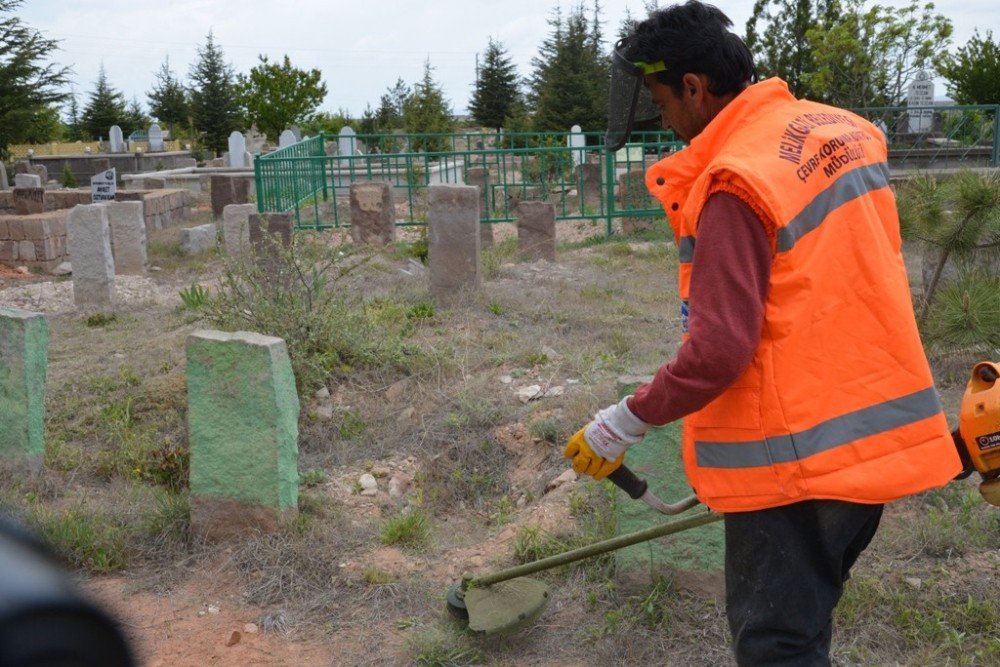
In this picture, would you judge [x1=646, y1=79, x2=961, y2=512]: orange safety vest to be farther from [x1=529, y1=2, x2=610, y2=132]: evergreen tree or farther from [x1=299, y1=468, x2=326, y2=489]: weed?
[x1=529, y1=2, x2=610, y2=132]: evergreen tree

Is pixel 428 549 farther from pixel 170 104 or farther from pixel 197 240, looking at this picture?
pixel 170 104

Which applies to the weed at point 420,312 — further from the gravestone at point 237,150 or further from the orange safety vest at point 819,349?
the gravestone at point 237,150

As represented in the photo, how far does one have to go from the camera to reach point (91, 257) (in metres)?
9.66

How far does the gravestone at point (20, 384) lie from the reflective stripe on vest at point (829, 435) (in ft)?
12.1

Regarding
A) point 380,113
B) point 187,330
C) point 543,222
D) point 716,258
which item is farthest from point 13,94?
point 716,258

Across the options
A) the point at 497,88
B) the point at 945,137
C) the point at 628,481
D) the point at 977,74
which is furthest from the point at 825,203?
the point at 497,88

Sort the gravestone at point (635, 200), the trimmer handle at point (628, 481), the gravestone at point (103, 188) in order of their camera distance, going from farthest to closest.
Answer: the gravestone at point (103, 188) → the gravestone at point (635, 200) → the trimmer handle at point (628, 481)

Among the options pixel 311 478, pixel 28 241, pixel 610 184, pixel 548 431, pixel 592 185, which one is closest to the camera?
pixel 311 478

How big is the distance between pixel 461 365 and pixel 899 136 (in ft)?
46.8

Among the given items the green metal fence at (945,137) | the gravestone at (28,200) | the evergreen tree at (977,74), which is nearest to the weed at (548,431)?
the green metal fence at (945,137)

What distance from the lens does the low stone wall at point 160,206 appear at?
1545 cm

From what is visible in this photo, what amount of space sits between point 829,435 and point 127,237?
10910 mm

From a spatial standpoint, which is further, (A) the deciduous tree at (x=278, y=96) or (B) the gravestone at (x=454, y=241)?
(A) the deciduous tree at (x=278, y=96)

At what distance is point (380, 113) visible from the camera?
1353 inches
